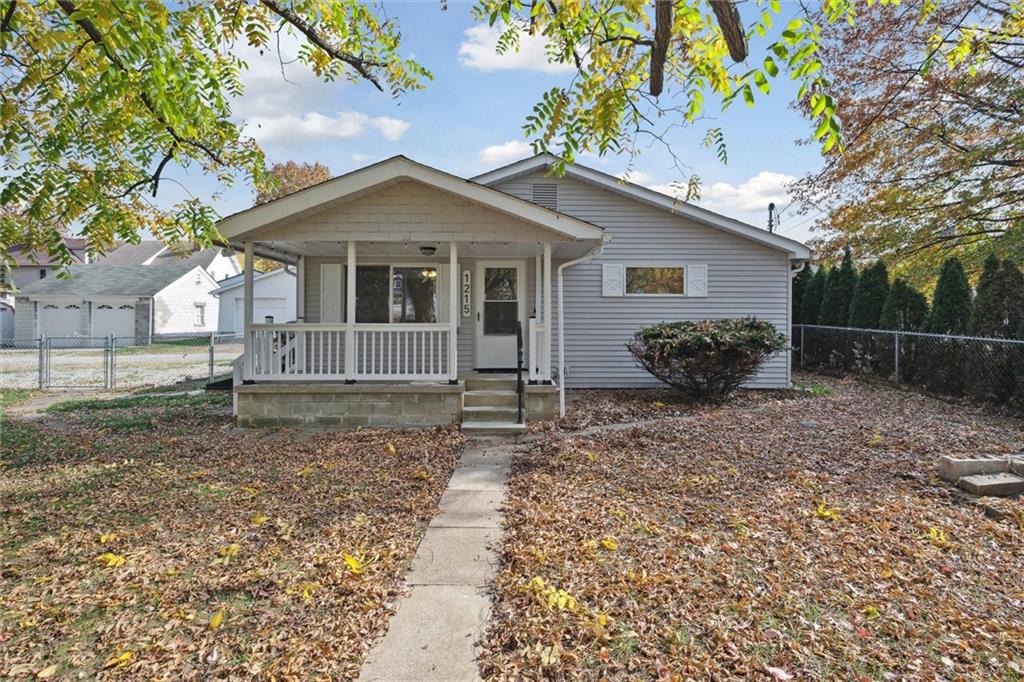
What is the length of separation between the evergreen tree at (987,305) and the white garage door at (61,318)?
32.0 meters

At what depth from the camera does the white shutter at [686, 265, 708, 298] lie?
10.4 metres

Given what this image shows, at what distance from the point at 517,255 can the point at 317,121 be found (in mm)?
4014

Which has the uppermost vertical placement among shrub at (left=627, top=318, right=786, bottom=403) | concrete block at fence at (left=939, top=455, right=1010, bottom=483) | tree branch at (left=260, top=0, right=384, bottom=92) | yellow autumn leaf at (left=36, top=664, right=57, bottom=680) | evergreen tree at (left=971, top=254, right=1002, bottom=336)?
tree branch at (left=260, top=0, right=384, bottom=92)

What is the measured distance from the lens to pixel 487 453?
20.2 feet

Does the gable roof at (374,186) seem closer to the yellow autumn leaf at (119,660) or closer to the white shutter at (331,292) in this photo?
the white shutter at (331,292)

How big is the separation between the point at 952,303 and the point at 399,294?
32.9 ft

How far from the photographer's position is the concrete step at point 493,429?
7098 mm

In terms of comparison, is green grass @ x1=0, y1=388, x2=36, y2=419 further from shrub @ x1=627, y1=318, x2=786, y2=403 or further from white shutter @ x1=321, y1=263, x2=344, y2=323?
shrub @ x1=627, y1=318, x2=786, y2=403

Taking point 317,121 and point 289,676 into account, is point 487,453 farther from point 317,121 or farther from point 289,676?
point 317,121

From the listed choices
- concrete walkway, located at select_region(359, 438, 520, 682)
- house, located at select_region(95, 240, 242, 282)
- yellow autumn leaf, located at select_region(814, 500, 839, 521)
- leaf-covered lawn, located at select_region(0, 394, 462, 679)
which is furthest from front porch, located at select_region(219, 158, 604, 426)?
house, located at select_region(95, 240, 242, 282)

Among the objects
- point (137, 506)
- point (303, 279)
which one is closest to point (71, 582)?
point (137, 506)

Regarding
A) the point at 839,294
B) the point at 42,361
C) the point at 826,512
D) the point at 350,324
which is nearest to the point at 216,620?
the point at 826,512

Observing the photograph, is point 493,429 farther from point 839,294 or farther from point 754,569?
point 839,294

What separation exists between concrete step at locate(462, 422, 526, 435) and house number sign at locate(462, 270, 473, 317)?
2.99 meters
